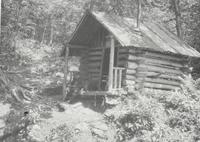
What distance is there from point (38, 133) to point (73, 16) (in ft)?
89.8

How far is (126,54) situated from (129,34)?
1.05m

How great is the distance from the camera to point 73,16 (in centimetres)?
3634

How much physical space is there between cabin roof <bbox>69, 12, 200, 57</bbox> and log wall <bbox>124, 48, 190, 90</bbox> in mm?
567

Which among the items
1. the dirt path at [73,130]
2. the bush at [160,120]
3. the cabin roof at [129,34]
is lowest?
the dirt path at [73,130]

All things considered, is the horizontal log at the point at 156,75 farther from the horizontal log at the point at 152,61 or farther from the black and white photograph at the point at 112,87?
the horizontal log at the point at 152,61

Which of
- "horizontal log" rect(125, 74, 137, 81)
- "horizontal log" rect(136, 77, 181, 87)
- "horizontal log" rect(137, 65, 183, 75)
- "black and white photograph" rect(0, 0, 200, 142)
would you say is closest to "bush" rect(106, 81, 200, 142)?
"black and white photograph" rect(0, 0, 200, 142)

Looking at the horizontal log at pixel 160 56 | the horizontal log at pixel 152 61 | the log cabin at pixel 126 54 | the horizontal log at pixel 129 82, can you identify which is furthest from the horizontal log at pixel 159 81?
the horizontal log at pixel 160 56

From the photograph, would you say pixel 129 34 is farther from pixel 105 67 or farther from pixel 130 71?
pixel 105 67

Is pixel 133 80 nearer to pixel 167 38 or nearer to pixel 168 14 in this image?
pixel 167 38

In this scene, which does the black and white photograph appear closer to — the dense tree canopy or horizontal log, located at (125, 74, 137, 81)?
horizontal log, located at (125, 74, 137, 81)

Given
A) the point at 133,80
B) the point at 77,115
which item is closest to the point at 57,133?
the point at 77,115

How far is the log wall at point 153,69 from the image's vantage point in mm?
14680

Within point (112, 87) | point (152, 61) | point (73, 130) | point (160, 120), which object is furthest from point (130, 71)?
point (73, 130)

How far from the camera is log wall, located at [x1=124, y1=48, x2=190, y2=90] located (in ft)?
48.2
